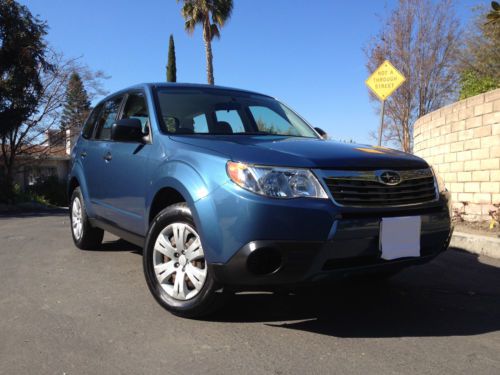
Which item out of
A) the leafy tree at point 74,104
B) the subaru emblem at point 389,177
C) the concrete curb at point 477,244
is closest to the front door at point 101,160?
the subaru emblem at point 389,177

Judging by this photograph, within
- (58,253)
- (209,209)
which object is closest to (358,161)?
(209,209)

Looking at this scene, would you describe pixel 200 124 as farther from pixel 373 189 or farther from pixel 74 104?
pixel 74 104

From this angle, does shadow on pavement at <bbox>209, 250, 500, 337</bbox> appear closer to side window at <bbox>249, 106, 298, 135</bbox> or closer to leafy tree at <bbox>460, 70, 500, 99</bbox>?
side window at <bbox>249, 106, 298, 135</bbox>

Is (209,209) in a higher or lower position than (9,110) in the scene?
lower

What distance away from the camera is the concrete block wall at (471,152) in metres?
6.82

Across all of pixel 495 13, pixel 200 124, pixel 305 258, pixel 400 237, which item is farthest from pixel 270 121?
pixel 495 13

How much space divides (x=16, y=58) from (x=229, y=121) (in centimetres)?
1490

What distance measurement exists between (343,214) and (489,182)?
16.9 feet

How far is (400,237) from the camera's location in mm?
2945

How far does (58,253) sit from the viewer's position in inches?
211

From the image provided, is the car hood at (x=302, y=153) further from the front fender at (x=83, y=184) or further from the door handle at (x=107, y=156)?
the front fender at (x=83, y=184)

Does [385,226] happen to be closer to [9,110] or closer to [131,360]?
[131,360]

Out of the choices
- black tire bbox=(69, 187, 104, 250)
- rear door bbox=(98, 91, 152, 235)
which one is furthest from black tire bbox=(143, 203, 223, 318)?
black tire bbox=(69, 187, 104, 250)

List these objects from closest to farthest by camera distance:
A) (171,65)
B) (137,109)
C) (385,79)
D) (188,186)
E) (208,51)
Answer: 1. (188,186)
2. (137,109)
3. (385,79)
4. (208,51)
5. (171,65)
